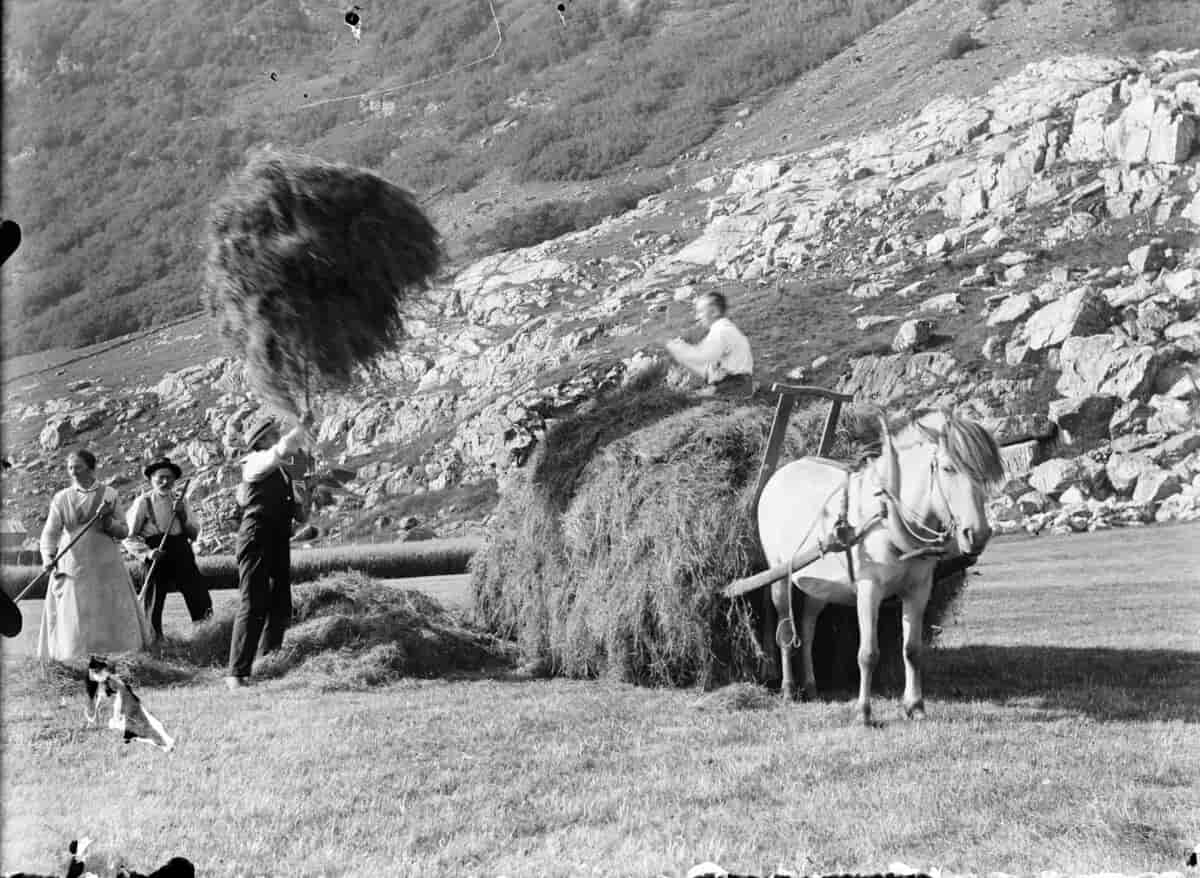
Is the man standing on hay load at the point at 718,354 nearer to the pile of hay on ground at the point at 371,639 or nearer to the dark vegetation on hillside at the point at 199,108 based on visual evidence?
the dark vegetation on hillside at the point at 199,108

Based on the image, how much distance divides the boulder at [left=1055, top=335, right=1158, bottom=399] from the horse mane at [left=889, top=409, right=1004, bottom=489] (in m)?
21.1

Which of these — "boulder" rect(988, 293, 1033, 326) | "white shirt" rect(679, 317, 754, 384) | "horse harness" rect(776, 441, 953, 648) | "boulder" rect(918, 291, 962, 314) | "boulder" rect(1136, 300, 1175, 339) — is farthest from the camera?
"boulder" rect(1136, 300, 1175, 339)

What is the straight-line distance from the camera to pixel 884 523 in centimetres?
551

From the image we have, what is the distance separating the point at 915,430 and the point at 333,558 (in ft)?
57.0

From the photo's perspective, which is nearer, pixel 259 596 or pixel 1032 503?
pixel 259 596

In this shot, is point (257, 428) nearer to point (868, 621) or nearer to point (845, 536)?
point (845, 536)

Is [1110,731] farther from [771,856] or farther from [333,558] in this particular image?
[333,558]

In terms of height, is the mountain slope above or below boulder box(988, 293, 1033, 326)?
above

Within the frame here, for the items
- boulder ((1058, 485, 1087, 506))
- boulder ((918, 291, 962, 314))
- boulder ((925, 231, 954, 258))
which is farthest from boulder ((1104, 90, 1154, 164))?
boulder ((925, 231, 954, 258))

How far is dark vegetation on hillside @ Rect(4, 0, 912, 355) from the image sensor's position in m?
4.11

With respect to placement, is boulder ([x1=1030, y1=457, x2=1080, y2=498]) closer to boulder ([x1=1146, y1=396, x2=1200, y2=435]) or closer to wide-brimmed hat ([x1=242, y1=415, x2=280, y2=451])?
boulder ([x1=1146, y1=396, x2=1200, y2=435])

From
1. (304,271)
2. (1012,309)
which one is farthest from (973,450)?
(1012,309)

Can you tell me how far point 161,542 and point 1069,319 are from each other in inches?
905

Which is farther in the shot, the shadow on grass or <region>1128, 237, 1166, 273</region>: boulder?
<region>1128, 237, 1166, 273</region>: boulder
